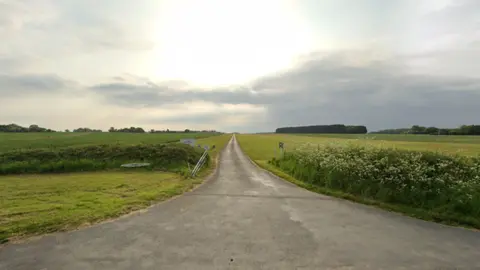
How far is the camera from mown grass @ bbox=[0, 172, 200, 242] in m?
8.54

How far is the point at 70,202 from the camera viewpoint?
1160cm

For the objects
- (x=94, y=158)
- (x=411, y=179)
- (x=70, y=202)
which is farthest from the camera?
(x=94, y=158)

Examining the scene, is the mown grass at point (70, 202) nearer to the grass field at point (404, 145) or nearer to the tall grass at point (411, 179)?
the tall grass at point (411, 179)

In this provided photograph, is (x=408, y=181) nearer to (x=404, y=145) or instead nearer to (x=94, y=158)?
(x=94, y=158)

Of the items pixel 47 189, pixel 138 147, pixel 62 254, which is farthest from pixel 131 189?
pixel 138 147

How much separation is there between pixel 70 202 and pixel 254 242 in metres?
8.16

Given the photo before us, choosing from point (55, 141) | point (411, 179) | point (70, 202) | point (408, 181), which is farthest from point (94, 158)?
point (55, 141)

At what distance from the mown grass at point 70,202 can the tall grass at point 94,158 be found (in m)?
6.67

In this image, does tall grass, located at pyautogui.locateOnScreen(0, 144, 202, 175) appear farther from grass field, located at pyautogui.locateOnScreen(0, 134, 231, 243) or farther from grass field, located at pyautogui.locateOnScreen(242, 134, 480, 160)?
grass field, located at pyautogui.locateOnScreen(242, 134, 480, 160)

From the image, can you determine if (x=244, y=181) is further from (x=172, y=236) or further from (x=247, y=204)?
(x=172, y=236)

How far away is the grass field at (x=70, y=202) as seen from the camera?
8.52 meters

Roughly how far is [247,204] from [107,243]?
19.1 feet

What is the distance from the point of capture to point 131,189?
48.5 feet

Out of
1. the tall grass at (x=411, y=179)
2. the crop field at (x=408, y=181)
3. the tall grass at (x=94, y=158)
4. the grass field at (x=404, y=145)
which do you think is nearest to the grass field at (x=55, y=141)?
the tall grass at (x=94, y=158)
